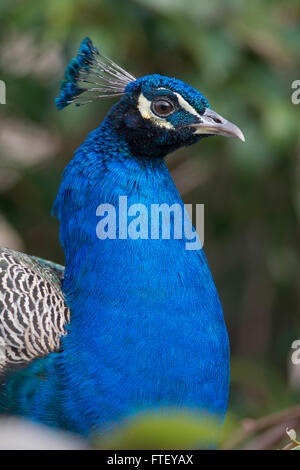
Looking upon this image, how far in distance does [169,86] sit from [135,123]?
106 mm

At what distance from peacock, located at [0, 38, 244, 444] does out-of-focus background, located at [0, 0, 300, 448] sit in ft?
1.05

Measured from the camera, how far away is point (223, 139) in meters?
2.17

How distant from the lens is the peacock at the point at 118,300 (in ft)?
4.24

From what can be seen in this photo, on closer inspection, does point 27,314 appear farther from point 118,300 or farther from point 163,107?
point 163,107

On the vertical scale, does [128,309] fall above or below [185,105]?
below

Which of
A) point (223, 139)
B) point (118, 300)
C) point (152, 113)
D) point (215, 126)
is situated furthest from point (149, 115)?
point (223, 139)

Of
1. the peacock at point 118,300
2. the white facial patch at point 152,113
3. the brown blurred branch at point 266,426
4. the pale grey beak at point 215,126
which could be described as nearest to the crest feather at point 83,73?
the peacock at point 118,300

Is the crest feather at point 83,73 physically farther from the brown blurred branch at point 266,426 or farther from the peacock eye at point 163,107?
the brown blurred branch at point 266,426

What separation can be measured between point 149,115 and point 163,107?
34 mm

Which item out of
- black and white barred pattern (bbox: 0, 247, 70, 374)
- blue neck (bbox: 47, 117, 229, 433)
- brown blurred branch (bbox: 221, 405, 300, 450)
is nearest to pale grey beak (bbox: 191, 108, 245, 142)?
blue neck (bbox: 47, 117, 229, 433)

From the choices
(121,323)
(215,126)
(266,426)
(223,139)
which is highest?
(223,139)

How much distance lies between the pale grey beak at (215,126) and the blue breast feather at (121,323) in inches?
5.3
